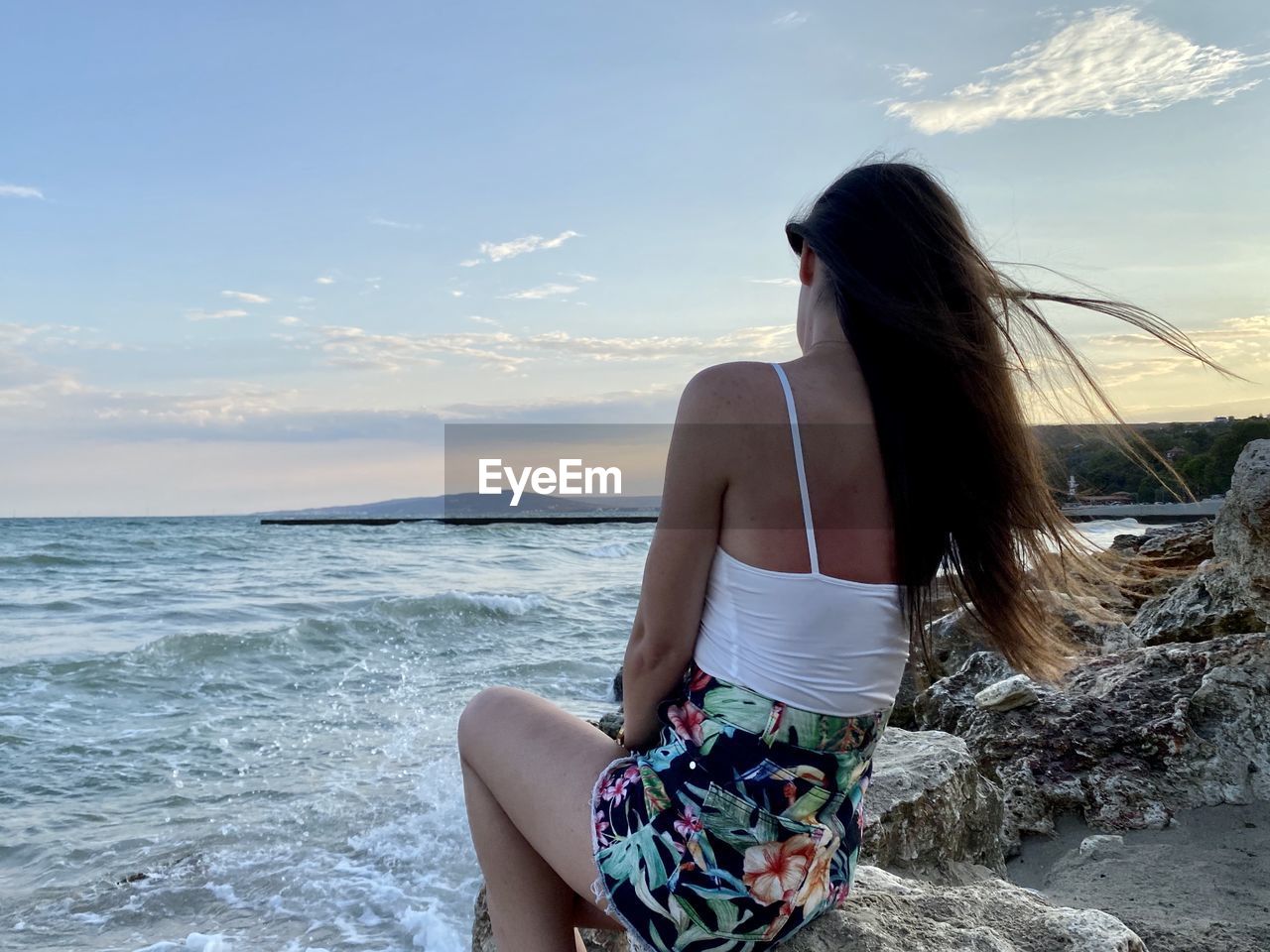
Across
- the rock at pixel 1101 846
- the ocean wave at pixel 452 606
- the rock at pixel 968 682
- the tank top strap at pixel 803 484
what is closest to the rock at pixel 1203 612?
the rock at pixel 968 682

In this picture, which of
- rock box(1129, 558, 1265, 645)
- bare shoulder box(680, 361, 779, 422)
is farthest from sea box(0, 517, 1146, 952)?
bare shoulder box(680, 361, 779, 422)

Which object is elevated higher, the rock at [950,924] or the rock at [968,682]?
the rock at [950,924]

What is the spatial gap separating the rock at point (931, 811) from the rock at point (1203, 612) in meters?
1.83

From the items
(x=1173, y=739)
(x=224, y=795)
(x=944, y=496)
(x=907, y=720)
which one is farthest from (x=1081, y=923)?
(x=224, y=795)

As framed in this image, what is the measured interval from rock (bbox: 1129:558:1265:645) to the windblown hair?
9.57 feet

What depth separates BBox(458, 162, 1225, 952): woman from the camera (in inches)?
64.1

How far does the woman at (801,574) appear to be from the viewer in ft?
5.34

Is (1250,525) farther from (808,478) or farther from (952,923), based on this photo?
(808,478)

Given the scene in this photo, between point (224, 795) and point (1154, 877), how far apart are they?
5125 mm

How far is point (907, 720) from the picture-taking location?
219 inches

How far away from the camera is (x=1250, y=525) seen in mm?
3689

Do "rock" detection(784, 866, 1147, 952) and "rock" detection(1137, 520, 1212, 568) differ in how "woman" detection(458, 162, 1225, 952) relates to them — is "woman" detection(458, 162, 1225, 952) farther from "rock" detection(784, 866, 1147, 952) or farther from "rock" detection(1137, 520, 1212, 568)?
"rock" detection(1137, 520, 1212, 568)

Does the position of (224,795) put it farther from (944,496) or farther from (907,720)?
(944,496)

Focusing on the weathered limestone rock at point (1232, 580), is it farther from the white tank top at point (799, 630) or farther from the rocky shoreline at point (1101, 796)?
the white tank top at point (799, 630)
